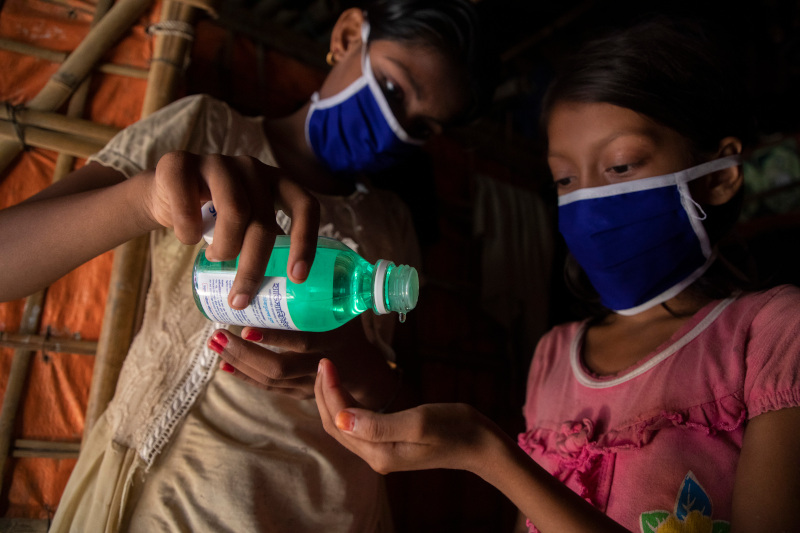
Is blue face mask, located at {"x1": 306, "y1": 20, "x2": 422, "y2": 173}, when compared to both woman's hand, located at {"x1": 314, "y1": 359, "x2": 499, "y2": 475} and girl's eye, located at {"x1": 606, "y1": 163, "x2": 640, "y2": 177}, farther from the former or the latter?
woman's hand, located at {"x1": 314, "y1": 359, "x2": 499, "y2": 475}

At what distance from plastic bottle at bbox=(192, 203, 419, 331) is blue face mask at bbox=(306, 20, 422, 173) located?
21.8 inches

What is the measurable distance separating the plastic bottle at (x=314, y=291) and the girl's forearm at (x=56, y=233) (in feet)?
0.46

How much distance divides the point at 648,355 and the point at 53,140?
5.07ft

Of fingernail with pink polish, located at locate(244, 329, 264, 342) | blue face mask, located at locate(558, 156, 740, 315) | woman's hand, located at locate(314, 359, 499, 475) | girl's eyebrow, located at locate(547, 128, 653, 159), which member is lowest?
woman's hand, located at locate(314, 359, 499, 475)

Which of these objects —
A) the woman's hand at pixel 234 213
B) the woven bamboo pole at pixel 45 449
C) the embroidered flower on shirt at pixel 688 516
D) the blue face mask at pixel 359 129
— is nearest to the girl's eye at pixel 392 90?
the blue face mask at pixel 359 129

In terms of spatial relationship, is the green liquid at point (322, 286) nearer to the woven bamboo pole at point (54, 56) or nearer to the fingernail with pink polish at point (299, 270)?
the fingernail with pink polish at point (299, 270)

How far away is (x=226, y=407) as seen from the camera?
1006 mm

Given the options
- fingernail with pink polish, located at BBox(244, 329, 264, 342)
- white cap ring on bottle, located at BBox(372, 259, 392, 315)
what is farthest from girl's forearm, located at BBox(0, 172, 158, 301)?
white cap ring on bottle, located at BBox(372, 259, 392, 315)

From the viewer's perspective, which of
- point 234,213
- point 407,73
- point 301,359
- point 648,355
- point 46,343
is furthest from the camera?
point 46,343

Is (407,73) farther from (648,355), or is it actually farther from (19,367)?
(19,367)

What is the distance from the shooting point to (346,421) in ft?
2.09

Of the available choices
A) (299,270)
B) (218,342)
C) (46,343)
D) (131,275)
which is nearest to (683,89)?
(299,270)

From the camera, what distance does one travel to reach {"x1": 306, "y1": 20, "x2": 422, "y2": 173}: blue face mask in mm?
1215

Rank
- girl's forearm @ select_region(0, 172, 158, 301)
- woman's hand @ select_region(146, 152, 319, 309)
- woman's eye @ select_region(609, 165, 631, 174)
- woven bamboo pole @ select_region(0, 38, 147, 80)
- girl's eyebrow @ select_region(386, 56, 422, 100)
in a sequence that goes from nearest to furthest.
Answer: woman's hand @ select_region(146, 152, 319, 309)
girl's forearm @ select_region(0, 172, 158, 301)
woman's eye @ select_region(609, 165, 631, 174)
girl's eyebrow @ select_region(386, 56, 422, 100)
woven bamboo pole @ select_region(0, 38, 147, 80)
